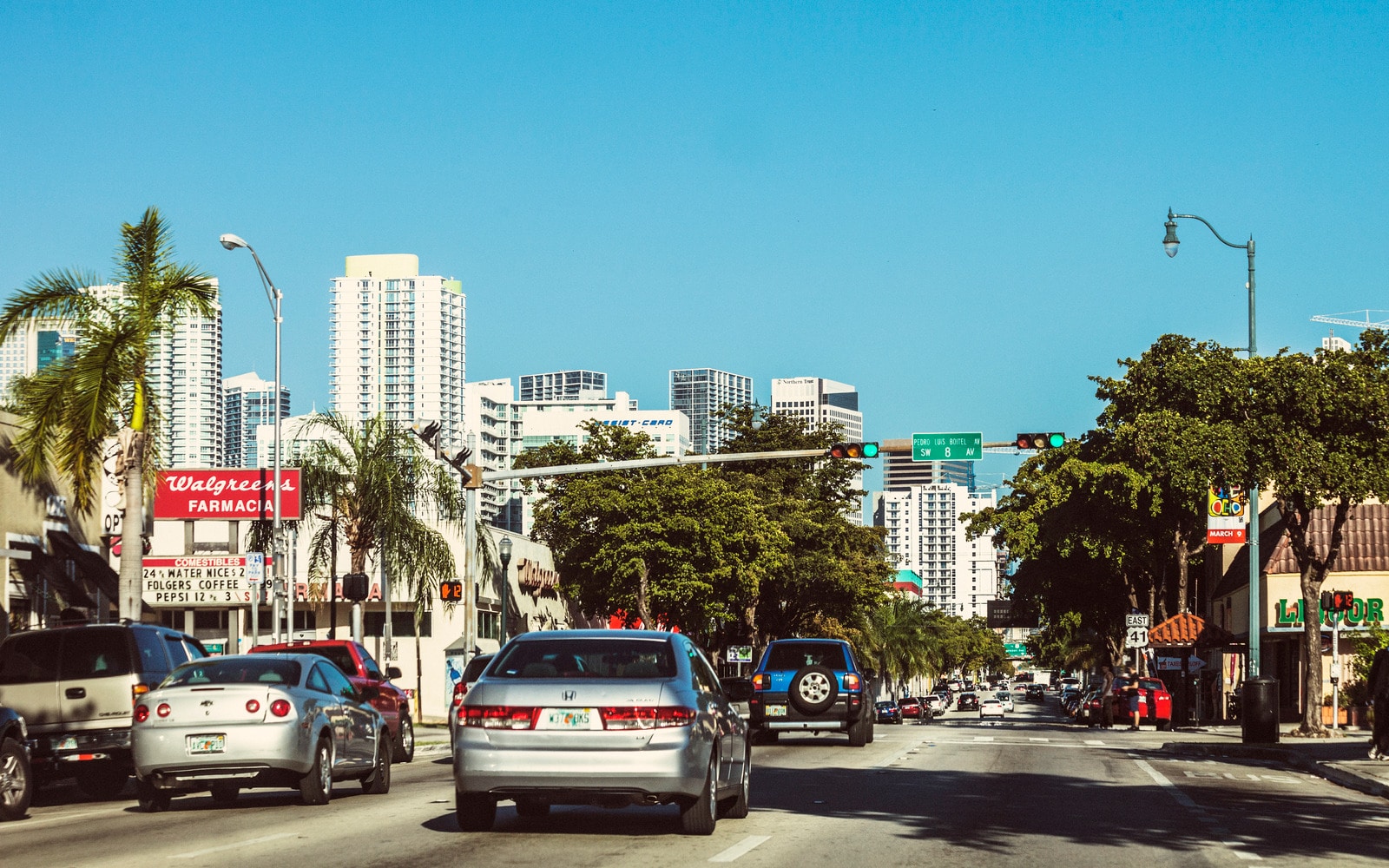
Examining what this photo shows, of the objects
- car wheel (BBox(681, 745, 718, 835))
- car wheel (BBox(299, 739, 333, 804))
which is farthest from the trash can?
car wheel (BBox(681, 745, 718, 835))

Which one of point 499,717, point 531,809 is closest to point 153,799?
point 531,809

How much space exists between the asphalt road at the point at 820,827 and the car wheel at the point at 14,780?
304 millimetres

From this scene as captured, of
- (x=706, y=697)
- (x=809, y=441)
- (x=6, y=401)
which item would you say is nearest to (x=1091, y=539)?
(x=809, y=441)

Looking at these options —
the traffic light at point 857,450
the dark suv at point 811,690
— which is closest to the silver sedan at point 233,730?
the dark suv at point 811,690

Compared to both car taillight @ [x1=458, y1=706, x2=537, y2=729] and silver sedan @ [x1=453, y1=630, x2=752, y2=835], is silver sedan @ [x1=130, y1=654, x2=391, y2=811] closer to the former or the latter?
silver sedan @ [x1=453, y1=630, x2=752, y2=835]

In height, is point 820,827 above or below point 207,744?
below

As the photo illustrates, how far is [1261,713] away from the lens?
3138cm

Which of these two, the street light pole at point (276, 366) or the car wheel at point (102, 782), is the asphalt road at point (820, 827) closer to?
the car wheel at point (102, 782)

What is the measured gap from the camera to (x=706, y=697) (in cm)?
1330

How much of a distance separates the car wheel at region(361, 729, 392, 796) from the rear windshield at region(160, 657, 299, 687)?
219cm

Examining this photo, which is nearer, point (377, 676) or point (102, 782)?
point (102, 782)

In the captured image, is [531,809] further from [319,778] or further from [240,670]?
[240,670]

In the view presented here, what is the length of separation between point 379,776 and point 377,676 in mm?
6548

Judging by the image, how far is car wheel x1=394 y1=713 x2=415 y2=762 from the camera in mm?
25859
